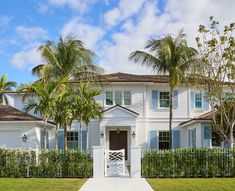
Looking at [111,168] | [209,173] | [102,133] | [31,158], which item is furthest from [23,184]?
[102,133]

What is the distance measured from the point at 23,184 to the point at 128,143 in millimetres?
14347

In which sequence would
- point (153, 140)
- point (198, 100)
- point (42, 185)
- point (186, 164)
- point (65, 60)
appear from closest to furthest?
point (42, 185) < point (186, 164) < point (65, 60) < point (153, 140) < point (198, 100)

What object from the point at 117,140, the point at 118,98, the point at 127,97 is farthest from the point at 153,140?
the point at 118,98

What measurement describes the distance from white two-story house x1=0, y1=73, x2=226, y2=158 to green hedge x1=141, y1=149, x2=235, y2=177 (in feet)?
29.8

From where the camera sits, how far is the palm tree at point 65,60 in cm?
2570

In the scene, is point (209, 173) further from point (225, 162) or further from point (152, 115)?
point (152, 115)

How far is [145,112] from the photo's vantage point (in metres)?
29.9

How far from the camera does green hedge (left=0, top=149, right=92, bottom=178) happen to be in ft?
62.6

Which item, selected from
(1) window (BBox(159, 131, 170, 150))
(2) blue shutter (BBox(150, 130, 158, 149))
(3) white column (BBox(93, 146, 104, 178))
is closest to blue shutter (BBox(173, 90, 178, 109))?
(1) window (BBox(159, 131, 170, 150))

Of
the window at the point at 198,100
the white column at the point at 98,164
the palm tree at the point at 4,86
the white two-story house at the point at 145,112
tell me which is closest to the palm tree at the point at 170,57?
the white two-story house at the point at 145,112

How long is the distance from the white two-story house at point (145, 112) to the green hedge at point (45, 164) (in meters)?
9.15

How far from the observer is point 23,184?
16.1 metres

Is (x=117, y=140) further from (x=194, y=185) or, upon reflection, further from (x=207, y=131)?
(x=194, y=185)

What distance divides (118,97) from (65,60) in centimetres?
568
